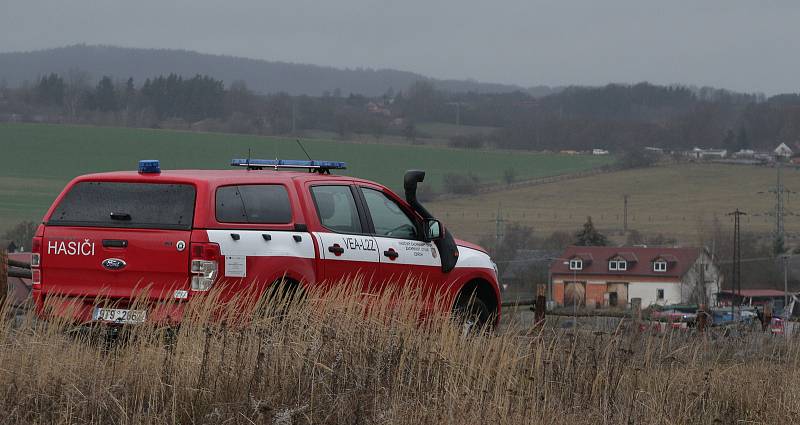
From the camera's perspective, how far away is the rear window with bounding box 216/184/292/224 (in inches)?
453

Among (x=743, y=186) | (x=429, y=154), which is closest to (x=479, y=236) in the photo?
(x=429, y=154)

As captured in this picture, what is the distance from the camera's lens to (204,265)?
1108 centimetres

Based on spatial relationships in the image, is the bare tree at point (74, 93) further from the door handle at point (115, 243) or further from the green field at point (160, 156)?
the door handle at point (115, 243)

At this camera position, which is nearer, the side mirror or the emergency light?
the emergency light

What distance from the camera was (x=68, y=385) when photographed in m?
8.88

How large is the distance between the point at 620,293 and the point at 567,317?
190ft

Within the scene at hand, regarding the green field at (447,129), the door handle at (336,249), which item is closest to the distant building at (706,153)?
the green field at (447,129)

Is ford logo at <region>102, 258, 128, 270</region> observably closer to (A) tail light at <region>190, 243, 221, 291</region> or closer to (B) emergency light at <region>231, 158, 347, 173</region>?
(A) tail light at <region>190, 243, 221, 291</region>

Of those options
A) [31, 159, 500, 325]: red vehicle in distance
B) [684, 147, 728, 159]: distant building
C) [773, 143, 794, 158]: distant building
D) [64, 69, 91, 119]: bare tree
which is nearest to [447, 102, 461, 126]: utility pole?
[684, 147, 728, 159]: distant building

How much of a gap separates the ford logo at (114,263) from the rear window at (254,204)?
82 centimetres

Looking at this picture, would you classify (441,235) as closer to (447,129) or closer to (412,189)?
(412,189)

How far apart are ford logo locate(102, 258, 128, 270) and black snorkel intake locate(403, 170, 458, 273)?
119 inches

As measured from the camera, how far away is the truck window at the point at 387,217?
13.0 m

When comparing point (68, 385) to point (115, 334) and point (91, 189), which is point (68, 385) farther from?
point (91, 189)
